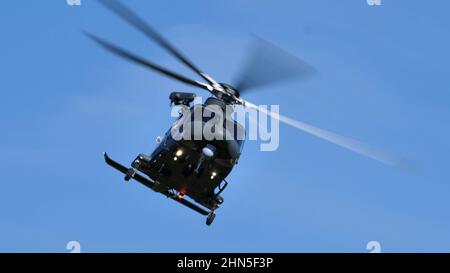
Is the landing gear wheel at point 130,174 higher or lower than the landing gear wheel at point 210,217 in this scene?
higher

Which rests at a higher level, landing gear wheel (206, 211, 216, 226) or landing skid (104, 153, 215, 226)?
landing skid (104, 153, 215, 226)

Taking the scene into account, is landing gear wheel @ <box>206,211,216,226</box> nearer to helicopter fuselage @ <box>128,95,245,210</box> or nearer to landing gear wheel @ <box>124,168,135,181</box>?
helicopter fuselage @ <box>128,95,245,210</box>

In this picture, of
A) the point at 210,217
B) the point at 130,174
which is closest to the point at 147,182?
the point at 130,174

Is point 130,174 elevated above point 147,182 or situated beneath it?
elevated above

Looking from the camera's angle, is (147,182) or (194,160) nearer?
(194,160)

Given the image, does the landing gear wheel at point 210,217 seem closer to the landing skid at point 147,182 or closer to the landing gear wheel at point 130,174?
the landing skid at point 147,182

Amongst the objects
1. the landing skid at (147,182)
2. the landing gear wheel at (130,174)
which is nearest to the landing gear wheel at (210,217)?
the landing skid at (147,182)

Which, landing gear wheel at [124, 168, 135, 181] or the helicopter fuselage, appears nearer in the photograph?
the helicopter fuselage

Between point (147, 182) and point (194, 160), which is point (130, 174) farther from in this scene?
point (194, 160)

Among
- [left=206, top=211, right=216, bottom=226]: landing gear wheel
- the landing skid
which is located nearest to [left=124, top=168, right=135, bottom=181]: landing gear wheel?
the landing skid

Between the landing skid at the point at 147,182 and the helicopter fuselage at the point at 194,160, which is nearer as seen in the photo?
the helicopter fuselage at the point at 194,160

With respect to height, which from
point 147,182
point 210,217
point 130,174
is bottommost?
point 210,217
